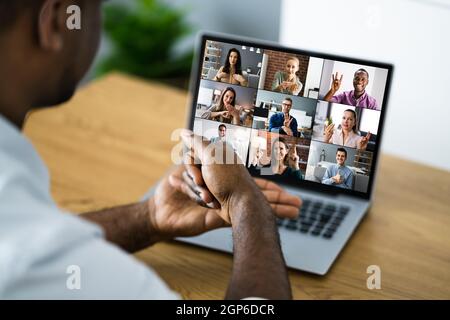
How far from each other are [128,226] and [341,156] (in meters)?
0.36

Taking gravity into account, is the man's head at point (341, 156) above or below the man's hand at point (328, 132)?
below

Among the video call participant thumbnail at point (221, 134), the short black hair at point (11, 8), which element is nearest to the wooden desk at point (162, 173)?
the video call participant thumbnail at point (221, 134)

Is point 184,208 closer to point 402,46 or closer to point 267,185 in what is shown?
point 267,185

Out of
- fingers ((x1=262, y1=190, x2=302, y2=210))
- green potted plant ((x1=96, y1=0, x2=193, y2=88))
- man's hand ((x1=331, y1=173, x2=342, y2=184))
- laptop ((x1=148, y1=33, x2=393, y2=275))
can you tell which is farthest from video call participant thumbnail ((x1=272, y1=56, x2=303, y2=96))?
green potted plant ((x1=96, y1=0, x2=193, y2=88))

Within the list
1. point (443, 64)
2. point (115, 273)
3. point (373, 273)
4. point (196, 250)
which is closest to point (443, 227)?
point (373, 273)

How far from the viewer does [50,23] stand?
2.17ft

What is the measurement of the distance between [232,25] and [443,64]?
7.09 ft

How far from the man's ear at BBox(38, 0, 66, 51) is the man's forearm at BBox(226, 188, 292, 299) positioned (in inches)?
11.5

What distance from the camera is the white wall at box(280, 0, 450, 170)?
3.32 feet

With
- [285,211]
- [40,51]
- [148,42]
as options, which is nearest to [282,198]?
[285,211]

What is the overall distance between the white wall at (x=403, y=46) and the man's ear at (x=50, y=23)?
1.73 ft

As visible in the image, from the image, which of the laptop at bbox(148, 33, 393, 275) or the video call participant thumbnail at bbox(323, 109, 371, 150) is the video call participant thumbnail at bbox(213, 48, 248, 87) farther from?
the video call participant thumbnail at bbox(323, 109, 371, 150)

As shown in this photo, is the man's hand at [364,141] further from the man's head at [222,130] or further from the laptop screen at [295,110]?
the man's head at [222,130]

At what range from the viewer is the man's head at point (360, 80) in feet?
2.62
